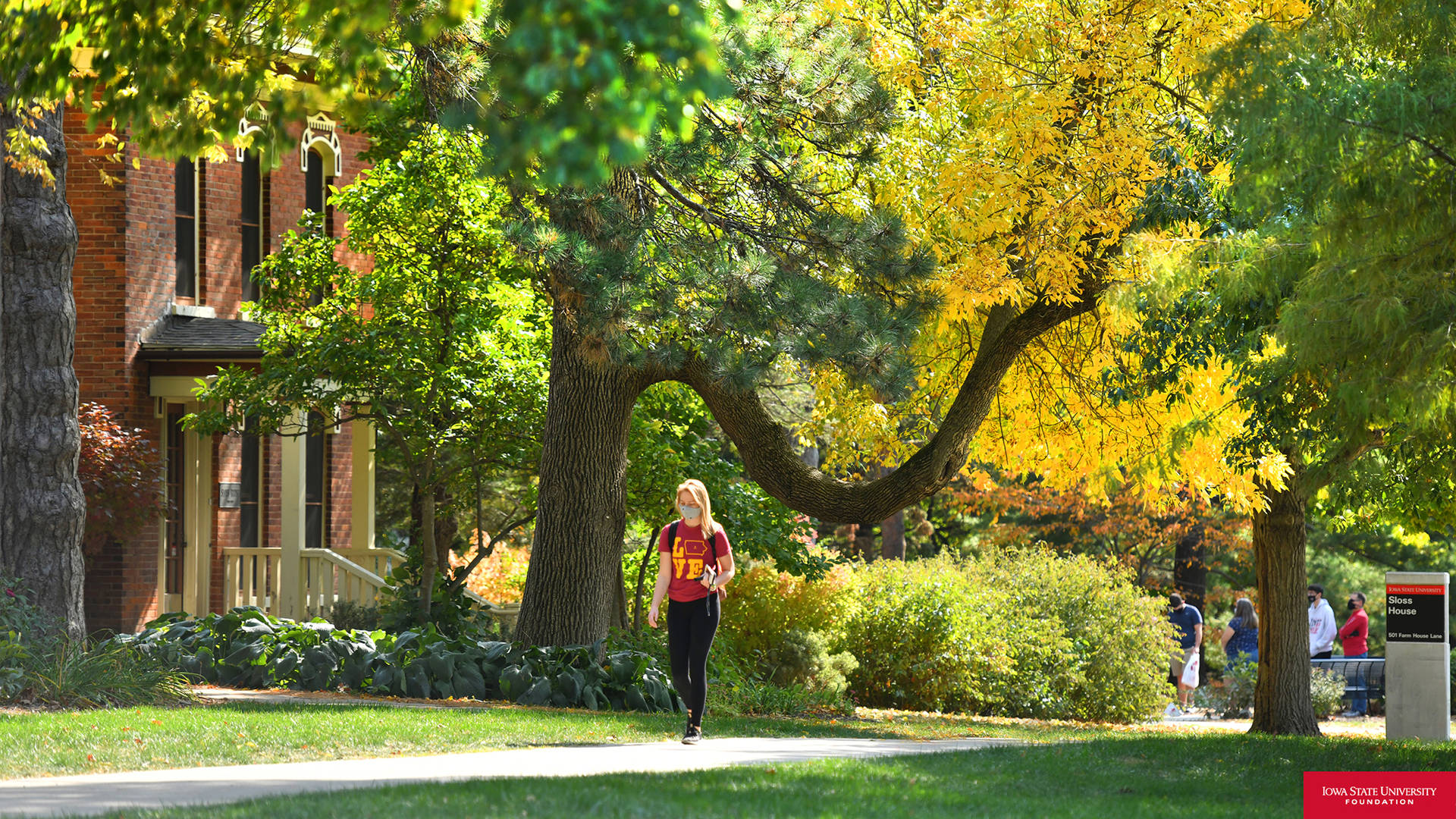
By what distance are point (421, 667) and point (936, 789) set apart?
6.20 m

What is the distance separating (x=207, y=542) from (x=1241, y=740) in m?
13.0

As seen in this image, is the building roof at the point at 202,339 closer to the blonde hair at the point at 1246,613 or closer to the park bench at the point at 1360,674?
the blonde hair at the point at 1246,613

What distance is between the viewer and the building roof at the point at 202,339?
1725cm

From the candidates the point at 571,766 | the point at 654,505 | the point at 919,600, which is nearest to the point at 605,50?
the point at 571,766

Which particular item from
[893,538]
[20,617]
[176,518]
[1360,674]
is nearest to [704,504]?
[20,617]

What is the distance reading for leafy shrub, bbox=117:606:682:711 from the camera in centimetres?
1219

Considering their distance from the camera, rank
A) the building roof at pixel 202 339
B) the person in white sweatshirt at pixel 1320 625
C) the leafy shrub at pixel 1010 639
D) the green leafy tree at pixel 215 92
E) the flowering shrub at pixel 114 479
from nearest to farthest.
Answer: the green leafy tree at pixel 215 92
the flowering shrub at pixel 114 479
the leafy shrub at pixel 1010 639
the building roof at pixel 202 339
the person in white sweatshirt at pixel 1320 625

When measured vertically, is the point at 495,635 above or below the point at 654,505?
below

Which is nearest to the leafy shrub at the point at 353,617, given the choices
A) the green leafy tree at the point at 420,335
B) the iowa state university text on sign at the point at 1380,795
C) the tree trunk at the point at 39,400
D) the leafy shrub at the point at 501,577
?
the green leafy tree at the point at 420,335

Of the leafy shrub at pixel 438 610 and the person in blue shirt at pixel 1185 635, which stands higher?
the leafy shrub at pixel 438 610

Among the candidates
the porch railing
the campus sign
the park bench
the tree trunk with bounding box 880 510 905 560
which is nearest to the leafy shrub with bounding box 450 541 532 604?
the porch railing

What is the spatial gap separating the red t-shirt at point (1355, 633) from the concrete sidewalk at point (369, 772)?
1212cm

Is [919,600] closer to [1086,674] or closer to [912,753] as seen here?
[1086,674]

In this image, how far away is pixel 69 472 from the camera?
11.7m
